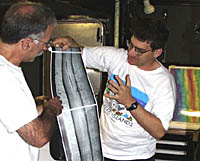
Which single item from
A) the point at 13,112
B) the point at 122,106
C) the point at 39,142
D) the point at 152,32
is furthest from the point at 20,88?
the point at 152,32

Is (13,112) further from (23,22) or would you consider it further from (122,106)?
(122,106)

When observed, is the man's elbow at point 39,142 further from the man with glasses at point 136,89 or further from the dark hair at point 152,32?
the dark hair at point 152,32

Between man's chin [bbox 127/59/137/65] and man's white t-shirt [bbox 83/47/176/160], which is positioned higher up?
man's chin [bbox 127/59/137/65]

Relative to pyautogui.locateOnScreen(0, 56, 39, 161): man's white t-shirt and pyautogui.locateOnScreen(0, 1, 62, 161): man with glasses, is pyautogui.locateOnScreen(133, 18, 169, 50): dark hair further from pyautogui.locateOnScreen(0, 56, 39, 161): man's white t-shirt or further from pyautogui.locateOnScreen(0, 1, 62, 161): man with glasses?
pyautogui.locateOnScreen(0, 56, 39, 161): man's white t-shirt

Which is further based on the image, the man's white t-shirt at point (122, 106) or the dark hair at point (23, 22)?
the man's white t-shirt at point (122, 106)

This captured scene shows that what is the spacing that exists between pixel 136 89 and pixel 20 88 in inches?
29.1

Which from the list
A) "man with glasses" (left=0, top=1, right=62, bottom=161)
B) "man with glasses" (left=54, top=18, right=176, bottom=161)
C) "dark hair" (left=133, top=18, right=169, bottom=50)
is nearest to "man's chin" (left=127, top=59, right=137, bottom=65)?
"man with glasses" (left=54, top=18, right=176, bottom=161)

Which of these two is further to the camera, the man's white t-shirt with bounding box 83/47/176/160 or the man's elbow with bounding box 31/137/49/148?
the man's white t-shirt with bounding box 83/47/176/160

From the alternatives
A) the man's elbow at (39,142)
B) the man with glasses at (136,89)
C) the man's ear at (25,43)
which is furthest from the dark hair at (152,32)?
the man's elbow at (39,142)

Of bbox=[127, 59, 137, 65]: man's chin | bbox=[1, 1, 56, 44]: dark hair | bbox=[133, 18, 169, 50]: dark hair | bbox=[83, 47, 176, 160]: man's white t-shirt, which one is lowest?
bbox=[83, 47, 176, 160]: man's white t-shirt

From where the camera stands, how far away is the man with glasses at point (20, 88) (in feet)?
4.13

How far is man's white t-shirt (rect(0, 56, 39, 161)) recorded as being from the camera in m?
1.26

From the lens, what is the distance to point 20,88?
129cm

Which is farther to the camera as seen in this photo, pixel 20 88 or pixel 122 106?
pixel 122 106
